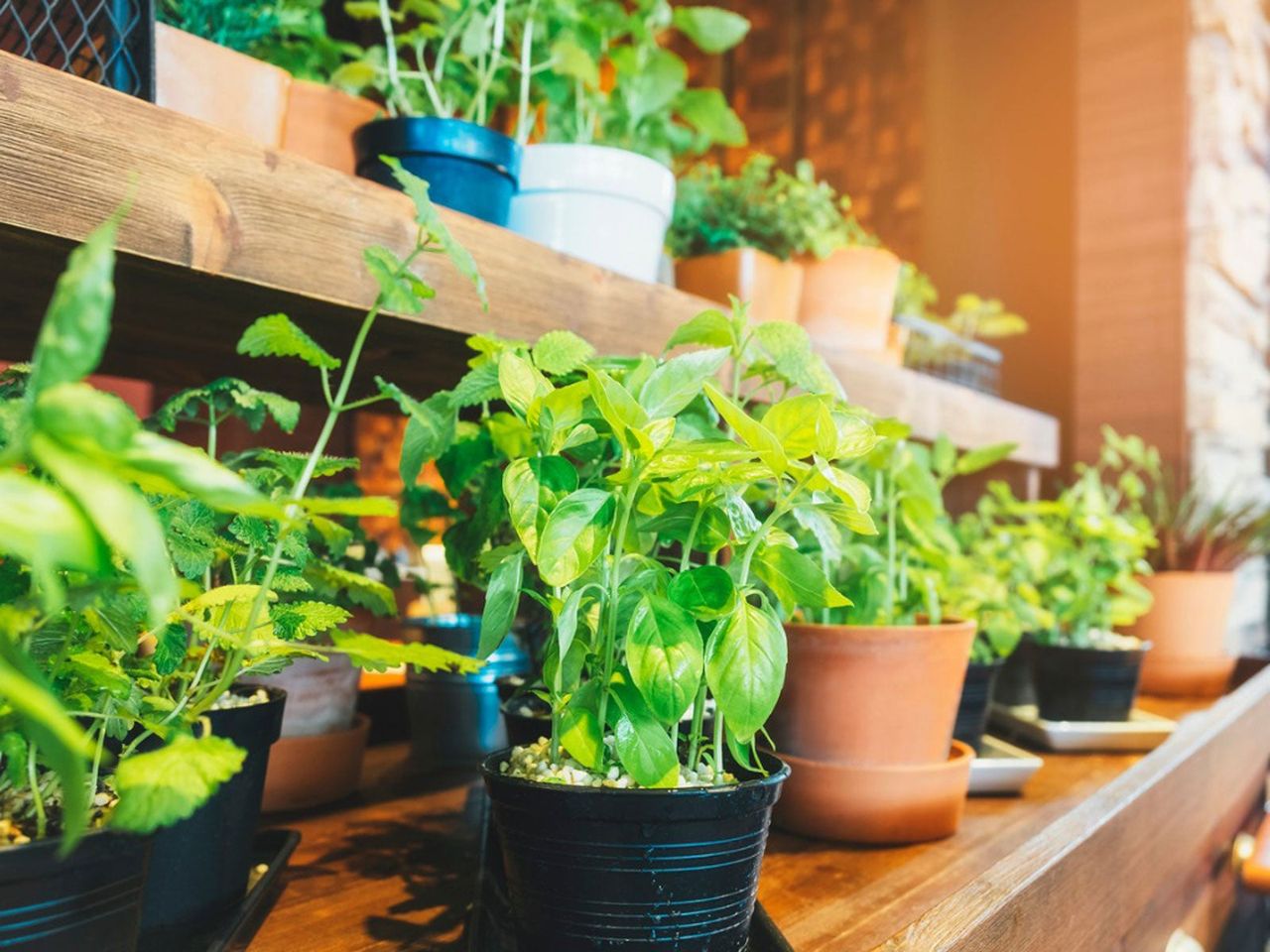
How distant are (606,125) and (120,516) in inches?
44.6

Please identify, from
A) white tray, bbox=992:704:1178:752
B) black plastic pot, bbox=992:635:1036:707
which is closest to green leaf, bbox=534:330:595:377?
white tray, bbox=992:704:1178:752

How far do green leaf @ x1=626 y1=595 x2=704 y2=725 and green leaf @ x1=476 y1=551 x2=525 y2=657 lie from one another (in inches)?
3.6

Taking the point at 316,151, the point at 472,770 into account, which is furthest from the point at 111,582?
the point at 472,770

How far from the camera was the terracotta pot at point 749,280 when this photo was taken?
50.5 inches

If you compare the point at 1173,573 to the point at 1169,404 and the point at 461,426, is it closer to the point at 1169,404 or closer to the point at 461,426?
the point at 1169,404

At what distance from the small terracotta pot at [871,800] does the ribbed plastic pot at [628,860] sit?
335mm

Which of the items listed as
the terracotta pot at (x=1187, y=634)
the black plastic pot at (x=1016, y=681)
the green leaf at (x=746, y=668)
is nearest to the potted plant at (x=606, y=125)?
the green leaf at (x=746, y=668)

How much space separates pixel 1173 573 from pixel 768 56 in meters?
2.33

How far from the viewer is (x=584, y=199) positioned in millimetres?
1025

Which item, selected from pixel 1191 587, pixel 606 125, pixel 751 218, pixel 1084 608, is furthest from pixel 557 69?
pixel 1191 587

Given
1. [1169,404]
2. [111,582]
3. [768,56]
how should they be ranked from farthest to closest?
[768,56], [1169,404], [111,582]

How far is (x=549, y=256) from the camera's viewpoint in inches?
35.9

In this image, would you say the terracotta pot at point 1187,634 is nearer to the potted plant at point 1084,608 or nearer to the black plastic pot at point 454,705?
the potted plant at point 1084,608

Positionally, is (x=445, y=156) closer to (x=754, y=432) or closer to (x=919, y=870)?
(x=754, y=432)
